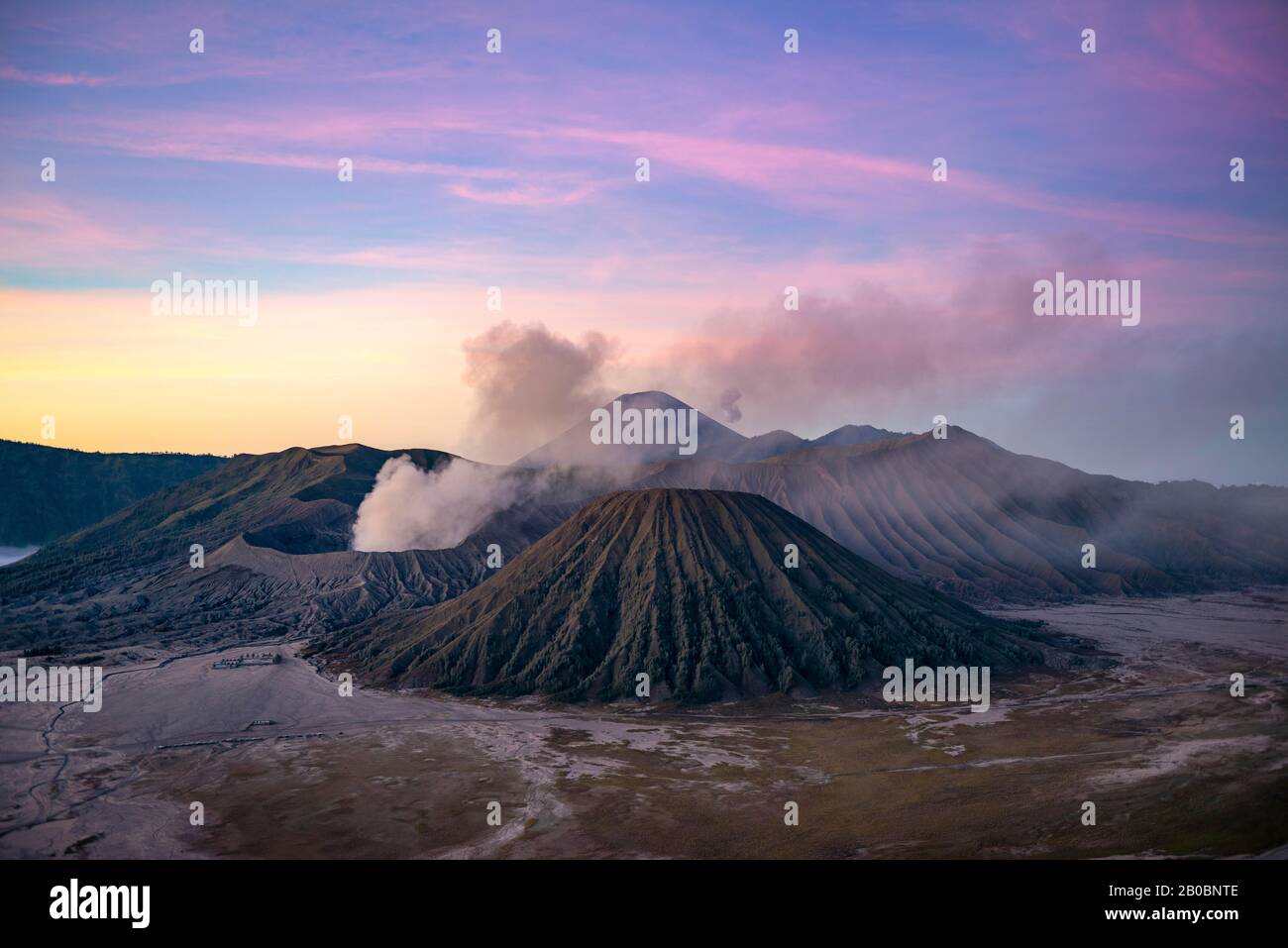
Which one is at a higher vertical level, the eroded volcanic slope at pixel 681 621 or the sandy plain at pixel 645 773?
the eroded volcanic slope at pixel 681 621

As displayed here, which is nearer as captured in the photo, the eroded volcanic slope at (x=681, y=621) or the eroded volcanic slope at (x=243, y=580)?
the eroded volcanic slope at (x=681, y=621)

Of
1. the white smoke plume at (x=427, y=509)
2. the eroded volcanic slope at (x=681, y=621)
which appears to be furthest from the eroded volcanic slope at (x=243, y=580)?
the eroded volcanic slope at (x=681, y=621)

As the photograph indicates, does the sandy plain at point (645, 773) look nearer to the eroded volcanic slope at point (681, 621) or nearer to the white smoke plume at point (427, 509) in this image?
the eroded volcanic slope at point (681, 621)

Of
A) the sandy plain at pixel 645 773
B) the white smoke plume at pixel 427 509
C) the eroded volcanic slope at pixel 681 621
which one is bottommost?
the sandy plain at pixel 645 773

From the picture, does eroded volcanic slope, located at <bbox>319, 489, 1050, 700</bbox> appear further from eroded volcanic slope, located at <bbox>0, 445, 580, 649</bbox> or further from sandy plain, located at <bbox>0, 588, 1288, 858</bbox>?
eroded volcanic slope, located at <bbox>0, 445, 580, 649</bbox>

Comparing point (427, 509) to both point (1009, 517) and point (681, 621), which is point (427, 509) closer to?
point (681, 621)

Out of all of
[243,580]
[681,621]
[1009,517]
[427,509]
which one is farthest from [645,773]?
[1009,517]

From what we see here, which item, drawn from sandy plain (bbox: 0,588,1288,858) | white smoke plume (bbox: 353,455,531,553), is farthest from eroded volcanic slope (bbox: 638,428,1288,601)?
sandy plain (bbox: 0,588,1288,858)
